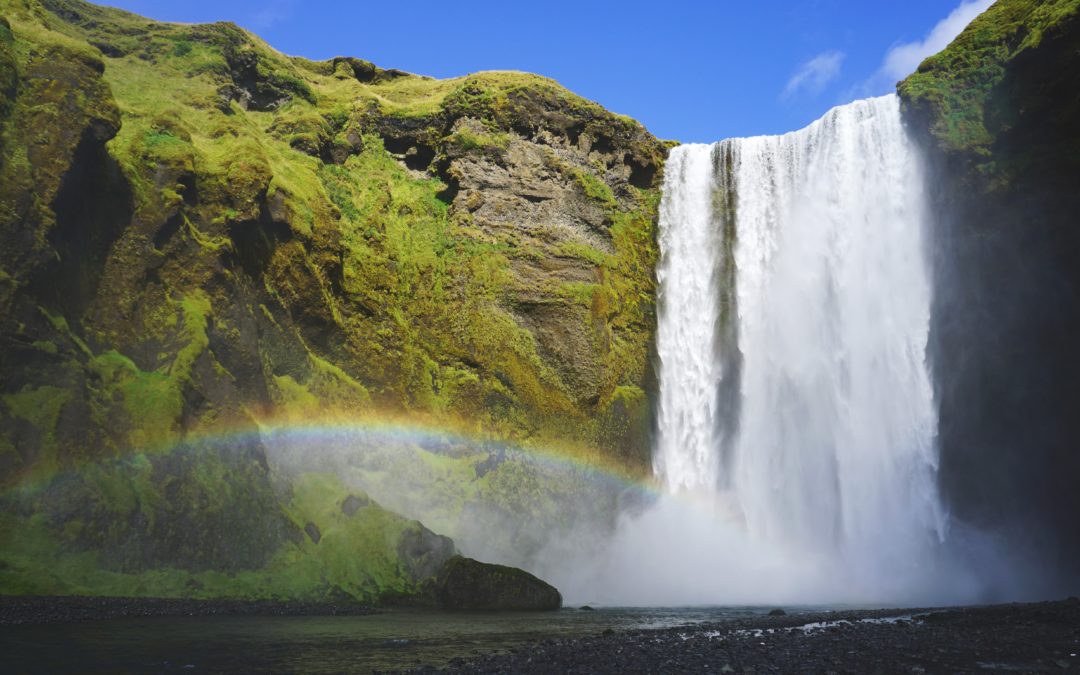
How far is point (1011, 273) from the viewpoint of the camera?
33000 mm

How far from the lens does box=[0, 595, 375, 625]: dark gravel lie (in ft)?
59.2

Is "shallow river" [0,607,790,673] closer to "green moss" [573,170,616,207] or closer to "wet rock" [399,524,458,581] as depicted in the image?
"wet rock" [399,524,458,581]

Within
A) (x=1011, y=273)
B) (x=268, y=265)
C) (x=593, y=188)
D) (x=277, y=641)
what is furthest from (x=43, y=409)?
(x=1011, y=273)

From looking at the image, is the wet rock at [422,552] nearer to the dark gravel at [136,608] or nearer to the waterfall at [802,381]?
the dark gravel at [136,608]

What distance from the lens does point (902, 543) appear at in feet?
111

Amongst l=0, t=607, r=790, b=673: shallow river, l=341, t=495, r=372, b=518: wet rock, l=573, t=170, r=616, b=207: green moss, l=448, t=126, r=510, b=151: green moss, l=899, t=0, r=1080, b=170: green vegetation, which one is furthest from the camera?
l=573, t=170, r=616, b=207: green moss

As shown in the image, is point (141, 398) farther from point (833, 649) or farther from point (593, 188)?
point (593, 188)

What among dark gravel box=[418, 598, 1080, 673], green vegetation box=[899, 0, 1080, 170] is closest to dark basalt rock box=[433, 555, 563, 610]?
dark gravel box=[418, 598, 1080, 673]

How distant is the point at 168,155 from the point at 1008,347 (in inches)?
1480

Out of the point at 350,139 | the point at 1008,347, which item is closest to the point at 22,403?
the point at 350,139

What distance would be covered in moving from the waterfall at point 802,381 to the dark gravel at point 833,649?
45.8 ft

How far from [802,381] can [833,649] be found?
25.7 meters

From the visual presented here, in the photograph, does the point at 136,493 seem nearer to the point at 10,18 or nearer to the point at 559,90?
the point at 10,18

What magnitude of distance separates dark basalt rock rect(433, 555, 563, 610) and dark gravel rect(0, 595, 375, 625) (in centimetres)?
287
